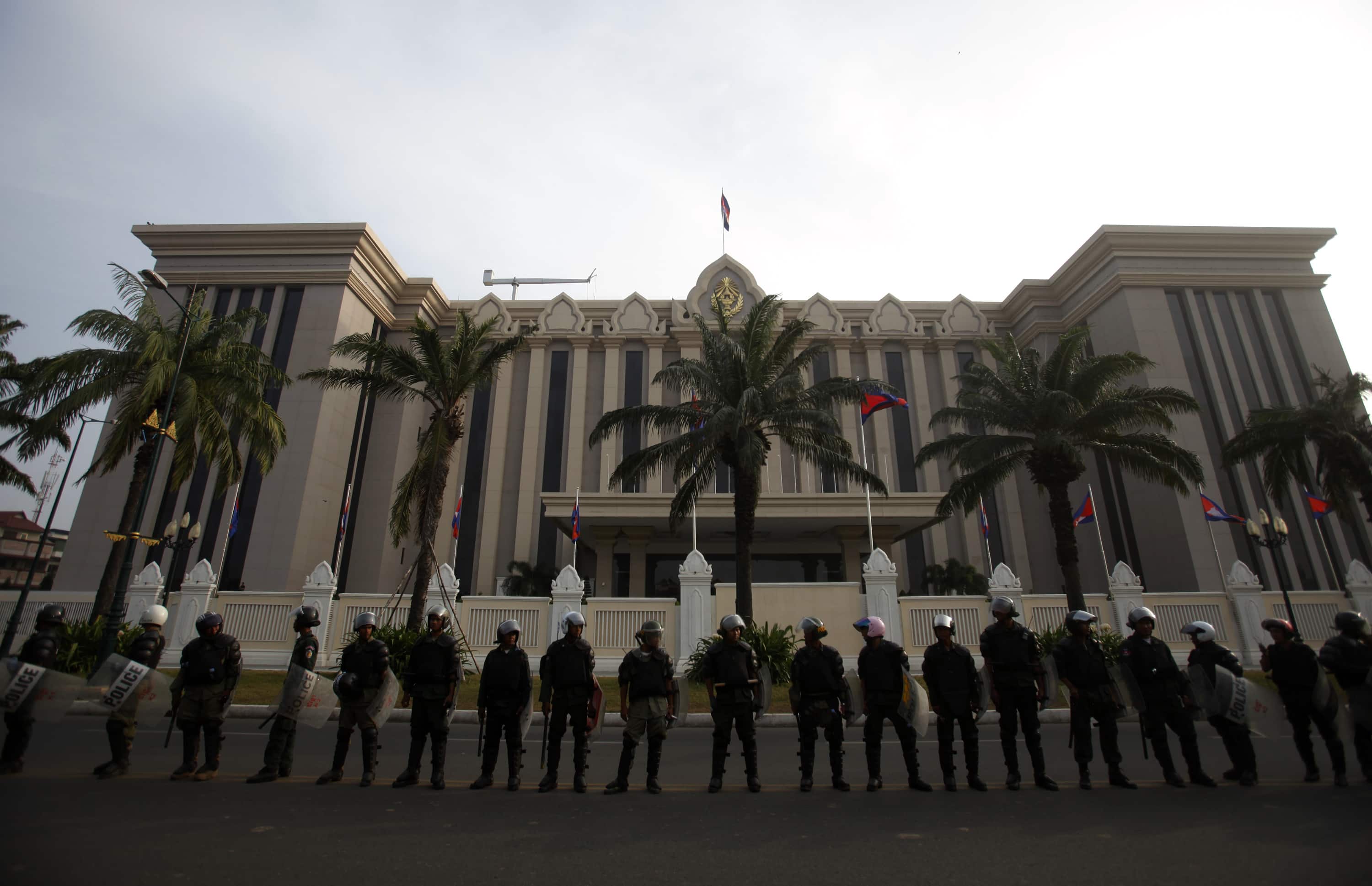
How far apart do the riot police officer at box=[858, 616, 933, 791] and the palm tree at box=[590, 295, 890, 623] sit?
10.2 metres

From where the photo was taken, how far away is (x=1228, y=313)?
106 feet

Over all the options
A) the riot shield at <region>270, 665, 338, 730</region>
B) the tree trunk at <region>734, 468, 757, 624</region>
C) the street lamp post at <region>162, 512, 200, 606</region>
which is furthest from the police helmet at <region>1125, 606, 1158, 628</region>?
the street lamp post at <region>162, 512, 200, 606</region>

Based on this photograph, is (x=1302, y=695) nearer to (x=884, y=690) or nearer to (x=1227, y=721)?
(x=1227, y=721)

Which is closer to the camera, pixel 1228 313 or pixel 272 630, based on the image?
pixel 272 630

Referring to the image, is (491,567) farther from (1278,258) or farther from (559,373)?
(1278,258)

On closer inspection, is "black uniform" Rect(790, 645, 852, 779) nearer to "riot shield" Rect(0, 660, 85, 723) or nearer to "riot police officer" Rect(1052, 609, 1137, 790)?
"riot police officer" Rect(1052, 609, 1137, 790)

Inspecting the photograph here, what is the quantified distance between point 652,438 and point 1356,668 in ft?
94.9

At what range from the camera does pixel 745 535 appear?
57.5 ft

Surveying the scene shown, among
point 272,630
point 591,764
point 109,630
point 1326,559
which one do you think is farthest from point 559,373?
point 1326,559

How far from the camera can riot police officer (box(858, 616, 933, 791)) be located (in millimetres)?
6715

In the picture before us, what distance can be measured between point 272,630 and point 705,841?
17128 mm

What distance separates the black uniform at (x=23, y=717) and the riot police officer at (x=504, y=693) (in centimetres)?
409

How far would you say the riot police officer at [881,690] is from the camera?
671cm

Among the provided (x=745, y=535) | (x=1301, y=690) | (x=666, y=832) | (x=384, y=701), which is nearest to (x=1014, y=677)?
(x=1301, y=690)
